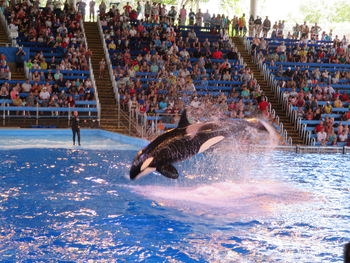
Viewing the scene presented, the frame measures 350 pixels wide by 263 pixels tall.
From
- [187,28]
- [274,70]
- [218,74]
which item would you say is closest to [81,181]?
[218,74]

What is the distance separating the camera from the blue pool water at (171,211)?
7770mm

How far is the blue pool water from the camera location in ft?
25.5

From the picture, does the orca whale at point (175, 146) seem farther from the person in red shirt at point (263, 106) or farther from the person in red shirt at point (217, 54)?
the person in red shirt at point (217, 54)

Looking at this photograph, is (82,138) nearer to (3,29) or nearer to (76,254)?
(3,29)

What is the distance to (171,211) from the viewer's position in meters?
9.86

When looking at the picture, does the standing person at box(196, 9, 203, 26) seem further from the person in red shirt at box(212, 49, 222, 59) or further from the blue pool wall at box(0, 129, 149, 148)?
the blue pool wall at box(0, 129, 149, 148)

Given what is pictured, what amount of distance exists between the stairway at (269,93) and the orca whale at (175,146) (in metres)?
10.9

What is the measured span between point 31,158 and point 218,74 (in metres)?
12.3

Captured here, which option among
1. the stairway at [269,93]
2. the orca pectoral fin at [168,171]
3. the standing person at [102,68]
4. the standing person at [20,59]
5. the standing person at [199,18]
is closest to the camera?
the orca pectoral fin at [168,171]

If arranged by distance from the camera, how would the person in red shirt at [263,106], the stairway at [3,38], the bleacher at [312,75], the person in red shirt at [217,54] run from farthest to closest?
the person in red shirt at [217,54] → the stairway at [3,38] → the person in red shirt at [263,106] → the bleacher at [312,75]

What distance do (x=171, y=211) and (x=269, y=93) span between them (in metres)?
16.5

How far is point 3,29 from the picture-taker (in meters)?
27.5

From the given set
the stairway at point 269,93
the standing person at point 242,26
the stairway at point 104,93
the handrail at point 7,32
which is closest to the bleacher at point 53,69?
the handrail at point 7,32

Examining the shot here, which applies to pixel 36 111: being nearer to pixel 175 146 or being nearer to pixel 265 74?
pixel 265 74
